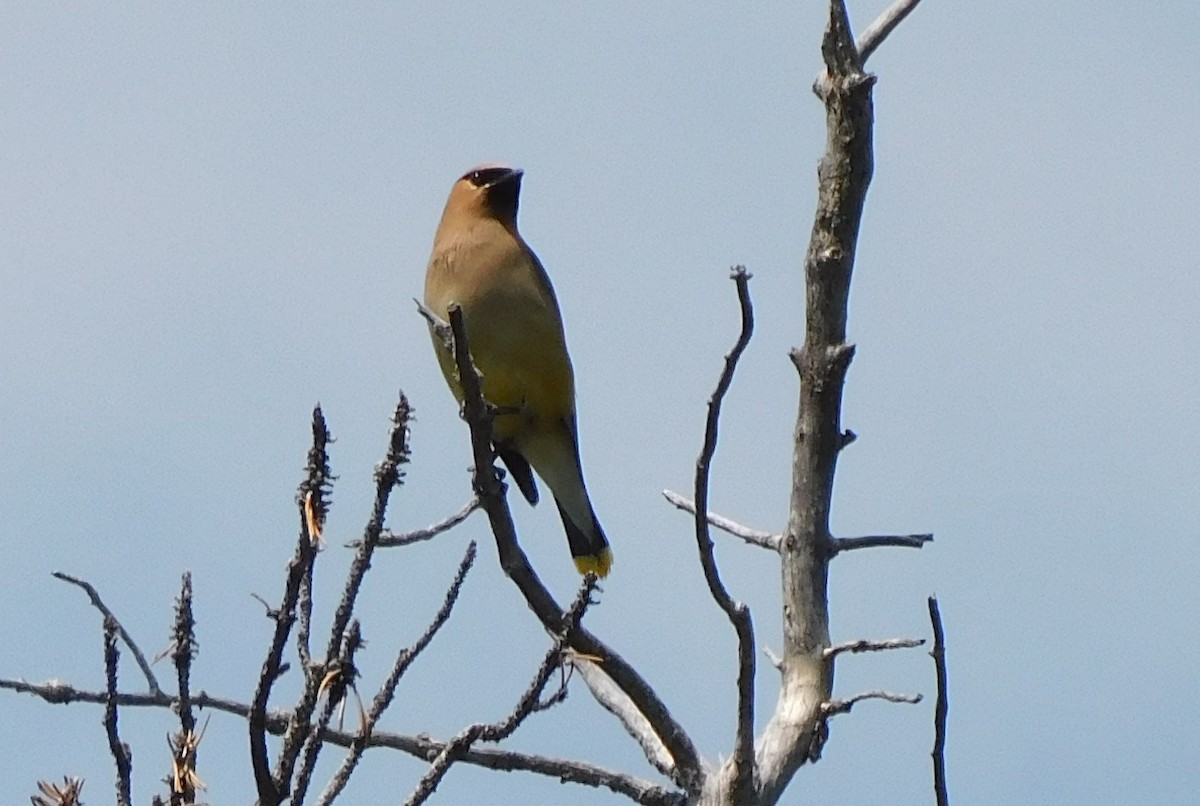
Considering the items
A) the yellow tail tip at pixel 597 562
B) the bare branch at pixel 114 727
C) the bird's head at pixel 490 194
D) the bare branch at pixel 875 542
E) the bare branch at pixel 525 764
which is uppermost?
the bird's head at pixel 490 194

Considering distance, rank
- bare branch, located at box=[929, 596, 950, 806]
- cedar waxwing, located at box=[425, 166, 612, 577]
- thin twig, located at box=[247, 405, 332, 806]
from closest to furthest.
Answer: thin twig, located at box=[247, 405, 332, 806] → bare branch, located at box=[929, 596, 950, 806] → cedar waxwing, located at box=[425, 166, 612, 577]

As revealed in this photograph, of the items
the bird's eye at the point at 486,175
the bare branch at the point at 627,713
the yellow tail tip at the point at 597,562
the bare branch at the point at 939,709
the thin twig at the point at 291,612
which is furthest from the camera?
the bird's eye at the point at 486,175

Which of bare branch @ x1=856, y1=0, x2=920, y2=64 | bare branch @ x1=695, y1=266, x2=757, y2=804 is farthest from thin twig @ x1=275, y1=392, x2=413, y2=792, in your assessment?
bare branch @ x1=856, y1=0, x2=920, y2=64

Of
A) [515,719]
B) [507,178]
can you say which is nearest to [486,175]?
[507,178]

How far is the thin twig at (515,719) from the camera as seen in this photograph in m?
2.48

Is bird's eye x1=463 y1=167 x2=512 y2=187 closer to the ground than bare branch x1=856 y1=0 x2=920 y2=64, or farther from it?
farther from it

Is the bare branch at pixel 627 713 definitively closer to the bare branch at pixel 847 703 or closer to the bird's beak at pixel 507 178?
the bare branch at pixel 847 703

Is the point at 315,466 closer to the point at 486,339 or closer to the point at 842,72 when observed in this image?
the point at 842,72

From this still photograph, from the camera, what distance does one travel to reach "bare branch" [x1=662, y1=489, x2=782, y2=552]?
428cm

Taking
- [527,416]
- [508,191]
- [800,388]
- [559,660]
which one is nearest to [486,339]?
[527,416]

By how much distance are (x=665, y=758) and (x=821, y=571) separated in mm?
575

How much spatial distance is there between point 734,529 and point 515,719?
1813 mm

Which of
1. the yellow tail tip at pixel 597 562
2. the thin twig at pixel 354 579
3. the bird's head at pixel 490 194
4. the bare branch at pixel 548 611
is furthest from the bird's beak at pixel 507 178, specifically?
the thin twig at pixel 354 579

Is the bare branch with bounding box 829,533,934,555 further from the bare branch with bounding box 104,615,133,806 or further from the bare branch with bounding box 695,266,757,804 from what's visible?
the bare branch with bounding box 104,615,133,806
